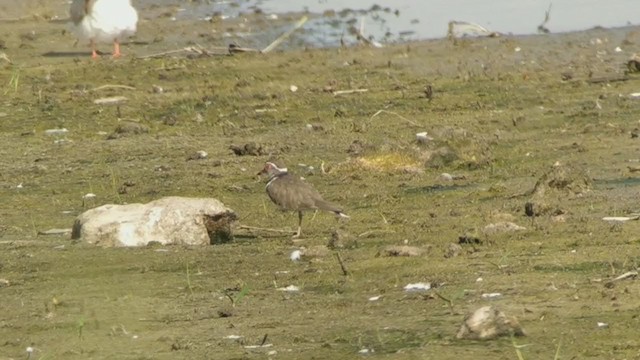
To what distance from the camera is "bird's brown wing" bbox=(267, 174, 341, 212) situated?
9.46 metres

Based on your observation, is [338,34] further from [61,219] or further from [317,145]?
[61,219]

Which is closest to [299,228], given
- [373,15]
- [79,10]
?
[79,10]

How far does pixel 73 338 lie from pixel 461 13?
1284cm

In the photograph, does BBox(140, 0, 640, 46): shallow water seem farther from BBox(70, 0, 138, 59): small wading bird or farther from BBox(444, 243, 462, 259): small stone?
BBox(444, 243, 462, 259): small stone

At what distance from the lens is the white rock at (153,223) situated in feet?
29.8

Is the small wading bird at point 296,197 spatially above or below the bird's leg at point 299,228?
above

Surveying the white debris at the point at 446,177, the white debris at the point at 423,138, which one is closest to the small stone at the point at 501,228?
the white debris at the point at 446,177

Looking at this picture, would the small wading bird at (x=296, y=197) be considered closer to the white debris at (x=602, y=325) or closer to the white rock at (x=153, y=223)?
the white rock at (x=153, y=223)

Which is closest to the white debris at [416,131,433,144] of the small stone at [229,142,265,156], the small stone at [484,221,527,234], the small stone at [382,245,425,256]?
the small stone at [229,142,265,156]

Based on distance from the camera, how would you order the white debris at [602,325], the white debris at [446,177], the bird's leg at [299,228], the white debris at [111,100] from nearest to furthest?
1. the white debris at [602,325]
2. the bird's leg at [299,228]
3. the white debris at [446,177]
4. the white debris at [111,100]

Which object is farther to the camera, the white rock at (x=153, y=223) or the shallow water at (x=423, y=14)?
the shallow water at (x=423, y=14)

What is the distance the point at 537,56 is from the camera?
52.2 ft

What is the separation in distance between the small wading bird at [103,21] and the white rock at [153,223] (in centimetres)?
835

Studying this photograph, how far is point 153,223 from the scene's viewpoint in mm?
9078
